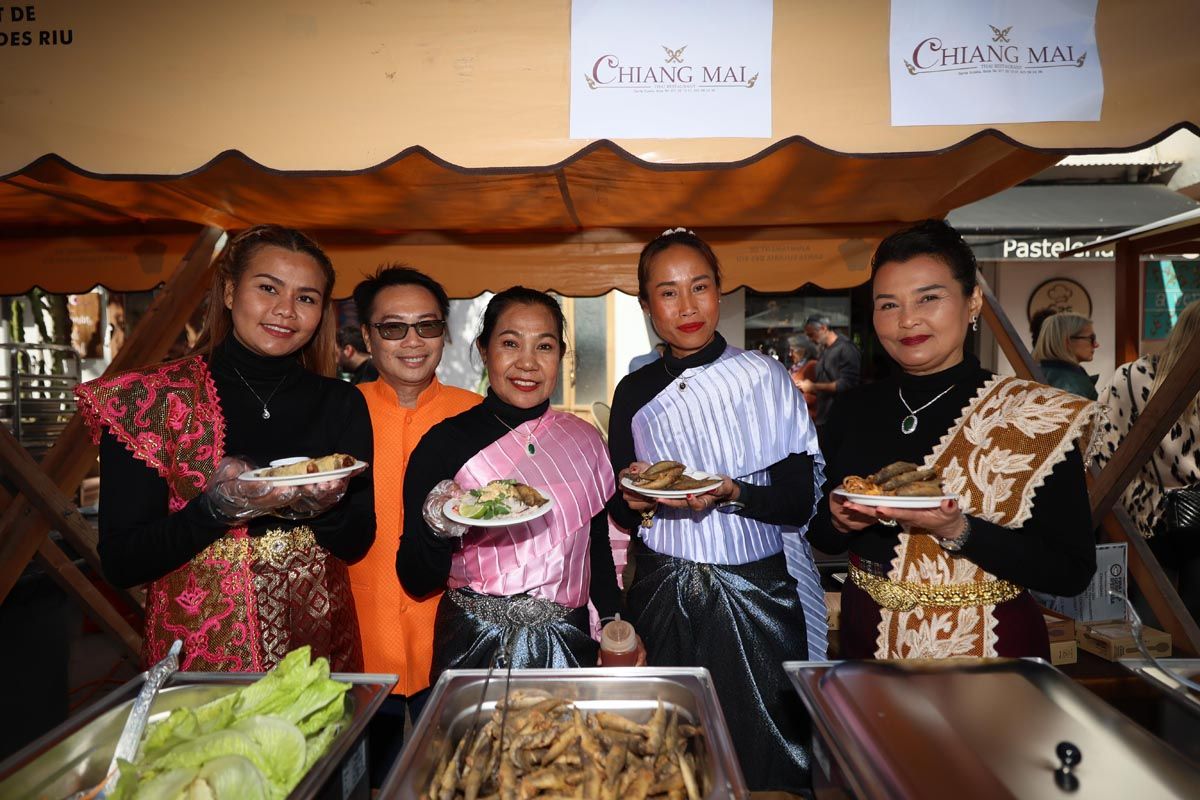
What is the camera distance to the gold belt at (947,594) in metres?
1.93

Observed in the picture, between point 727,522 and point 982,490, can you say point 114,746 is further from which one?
point 982,490

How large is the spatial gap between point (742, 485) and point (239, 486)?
1.58 metres

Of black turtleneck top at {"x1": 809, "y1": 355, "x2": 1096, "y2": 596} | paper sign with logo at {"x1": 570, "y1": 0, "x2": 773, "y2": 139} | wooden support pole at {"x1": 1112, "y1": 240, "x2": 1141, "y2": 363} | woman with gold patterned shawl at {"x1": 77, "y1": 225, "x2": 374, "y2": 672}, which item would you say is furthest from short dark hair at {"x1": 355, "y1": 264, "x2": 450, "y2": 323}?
wooden support pole at {"x1": 1112, "y1": 240, "x2": 1141, "y2": 363}

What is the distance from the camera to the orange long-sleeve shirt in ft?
8.11

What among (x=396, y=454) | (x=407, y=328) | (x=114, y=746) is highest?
(x=407, y=328)

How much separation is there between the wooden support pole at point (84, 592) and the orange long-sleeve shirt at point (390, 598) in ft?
6.35

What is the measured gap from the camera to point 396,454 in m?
2.62

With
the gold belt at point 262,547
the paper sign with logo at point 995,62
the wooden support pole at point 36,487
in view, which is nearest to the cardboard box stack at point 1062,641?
the paper sign with logo at point 995,62

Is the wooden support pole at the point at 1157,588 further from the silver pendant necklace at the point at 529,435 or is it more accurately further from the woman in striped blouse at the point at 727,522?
the silver pendant necklace at the point at 529,435

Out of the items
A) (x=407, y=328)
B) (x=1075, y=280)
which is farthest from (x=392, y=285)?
(x=1075, y=280)

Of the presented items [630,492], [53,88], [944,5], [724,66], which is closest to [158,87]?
[53,88]

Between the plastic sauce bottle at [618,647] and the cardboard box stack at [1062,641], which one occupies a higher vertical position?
the plastic sauce bottle at [618,647]

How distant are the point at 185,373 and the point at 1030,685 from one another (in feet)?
8.60

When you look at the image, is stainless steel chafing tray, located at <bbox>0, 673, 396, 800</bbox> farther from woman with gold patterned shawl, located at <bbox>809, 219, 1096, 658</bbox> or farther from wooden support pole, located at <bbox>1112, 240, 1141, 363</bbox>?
wooden support pole, located at <bbox>1112, 240, 1141, 363</bbox>
